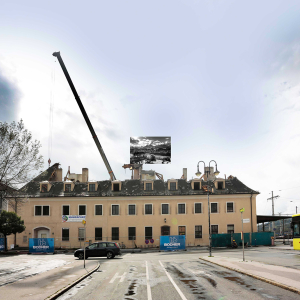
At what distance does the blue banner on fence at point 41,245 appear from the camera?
40.4 meters

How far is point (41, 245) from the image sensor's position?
1596 inches

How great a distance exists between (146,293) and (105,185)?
43636 millimetres

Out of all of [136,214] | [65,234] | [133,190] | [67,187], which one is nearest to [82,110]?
[67,187]

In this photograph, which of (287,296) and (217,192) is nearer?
(287,296)

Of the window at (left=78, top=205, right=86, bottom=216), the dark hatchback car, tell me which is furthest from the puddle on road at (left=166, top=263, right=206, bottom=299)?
the window at (left=78, top=205, right=86, bottom=216)

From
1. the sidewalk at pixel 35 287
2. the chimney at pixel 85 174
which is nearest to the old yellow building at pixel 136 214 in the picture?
the chimney at pixel 85 174

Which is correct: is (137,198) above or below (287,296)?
above

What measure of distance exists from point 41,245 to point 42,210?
1219 centimetres

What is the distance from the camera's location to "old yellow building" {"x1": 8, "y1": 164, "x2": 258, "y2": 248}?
50.8 meters

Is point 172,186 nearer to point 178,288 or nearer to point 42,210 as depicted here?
point 42,210

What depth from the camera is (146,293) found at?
12.1 metres

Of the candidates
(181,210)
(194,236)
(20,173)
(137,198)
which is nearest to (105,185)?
(137,198)

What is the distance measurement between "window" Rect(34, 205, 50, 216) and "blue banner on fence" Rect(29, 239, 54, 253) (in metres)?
11.5

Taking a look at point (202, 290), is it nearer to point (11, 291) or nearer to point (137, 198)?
point (11, 291)
